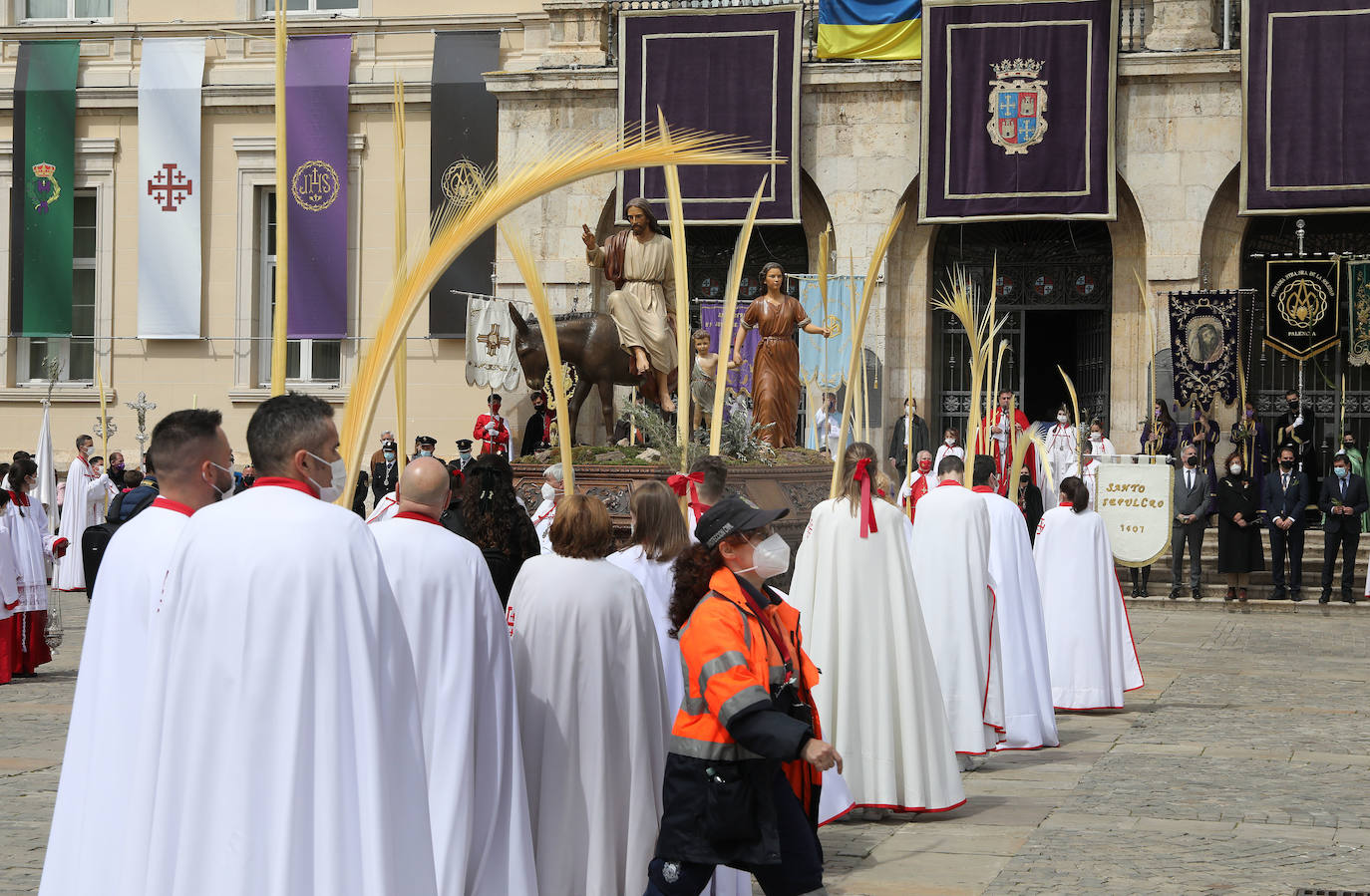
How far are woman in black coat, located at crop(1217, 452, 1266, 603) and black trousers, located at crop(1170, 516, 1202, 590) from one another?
25cm

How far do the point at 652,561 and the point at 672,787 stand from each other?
1.71 metres

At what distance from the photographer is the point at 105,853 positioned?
14.4ft

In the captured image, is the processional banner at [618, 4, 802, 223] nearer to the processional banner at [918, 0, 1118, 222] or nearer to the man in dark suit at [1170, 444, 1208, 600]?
the processional banner at [918, 0, 1118, 222]

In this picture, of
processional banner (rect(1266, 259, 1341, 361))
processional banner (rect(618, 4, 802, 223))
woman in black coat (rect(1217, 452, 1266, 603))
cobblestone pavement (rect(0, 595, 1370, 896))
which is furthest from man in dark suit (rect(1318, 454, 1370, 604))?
processional banner (rect(618, 4, 802, 223))

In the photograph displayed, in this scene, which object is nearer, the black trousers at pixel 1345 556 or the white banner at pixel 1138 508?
the white banner at pixel 1138 508

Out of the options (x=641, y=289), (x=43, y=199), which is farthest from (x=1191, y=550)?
(x=43, y=199)

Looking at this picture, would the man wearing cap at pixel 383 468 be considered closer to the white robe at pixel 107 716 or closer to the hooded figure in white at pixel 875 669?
the hooded figure in white at pixel 875 669

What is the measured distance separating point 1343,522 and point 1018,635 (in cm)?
1156

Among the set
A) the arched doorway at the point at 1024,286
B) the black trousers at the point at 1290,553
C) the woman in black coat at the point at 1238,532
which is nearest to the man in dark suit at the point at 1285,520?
the black trousers at the point at 1290,553

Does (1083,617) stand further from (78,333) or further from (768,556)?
(78,333)

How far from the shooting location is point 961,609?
900cm

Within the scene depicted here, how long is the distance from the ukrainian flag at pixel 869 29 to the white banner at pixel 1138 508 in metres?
8.96

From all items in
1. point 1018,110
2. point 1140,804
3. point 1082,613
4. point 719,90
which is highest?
point 719,90

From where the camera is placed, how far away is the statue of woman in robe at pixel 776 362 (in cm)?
1452
